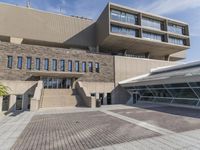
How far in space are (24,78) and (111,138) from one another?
19946mm

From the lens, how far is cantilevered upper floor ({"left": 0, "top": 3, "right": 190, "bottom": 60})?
3053 centimetres

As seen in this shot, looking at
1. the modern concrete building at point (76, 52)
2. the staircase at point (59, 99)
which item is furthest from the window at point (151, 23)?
the staircase at point (59, 99)

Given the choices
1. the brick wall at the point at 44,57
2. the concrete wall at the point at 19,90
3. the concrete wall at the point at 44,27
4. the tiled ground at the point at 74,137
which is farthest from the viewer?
the concrete wall at the point at 44,27

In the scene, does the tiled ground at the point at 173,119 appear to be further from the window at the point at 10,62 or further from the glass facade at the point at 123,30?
the glass facade at the point at 123,30

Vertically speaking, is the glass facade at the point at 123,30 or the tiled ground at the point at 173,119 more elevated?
the glass facade at the point at 123,30

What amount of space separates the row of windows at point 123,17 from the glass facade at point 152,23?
2234 mm

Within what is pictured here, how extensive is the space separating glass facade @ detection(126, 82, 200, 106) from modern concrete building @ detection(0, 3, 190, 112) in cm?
405

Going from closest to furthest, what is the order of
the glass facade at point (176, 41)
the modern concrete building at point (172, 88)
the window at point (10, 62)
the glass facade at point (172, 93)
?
the modern concrete building at point (172, 88) < the glass facade at point (172, 93) < the window at point (10, 62) < the glass facade at point (176, 41)

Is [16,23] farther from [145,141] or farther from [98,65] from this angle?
[145,141]

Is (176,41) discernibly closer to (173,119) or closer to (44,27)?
(44,27)

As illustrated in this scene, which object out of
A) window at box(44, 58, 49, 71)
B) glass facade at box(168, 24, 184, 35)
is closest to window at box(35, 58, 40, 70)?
window at box(44, 58, 49, 71)

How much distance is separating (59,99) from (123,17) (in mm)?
22570

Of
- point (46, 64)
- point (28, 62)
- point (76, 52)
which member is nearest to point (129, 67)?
point (76, 52)

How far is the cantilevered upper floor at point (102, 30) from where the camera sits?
30.5 metres
